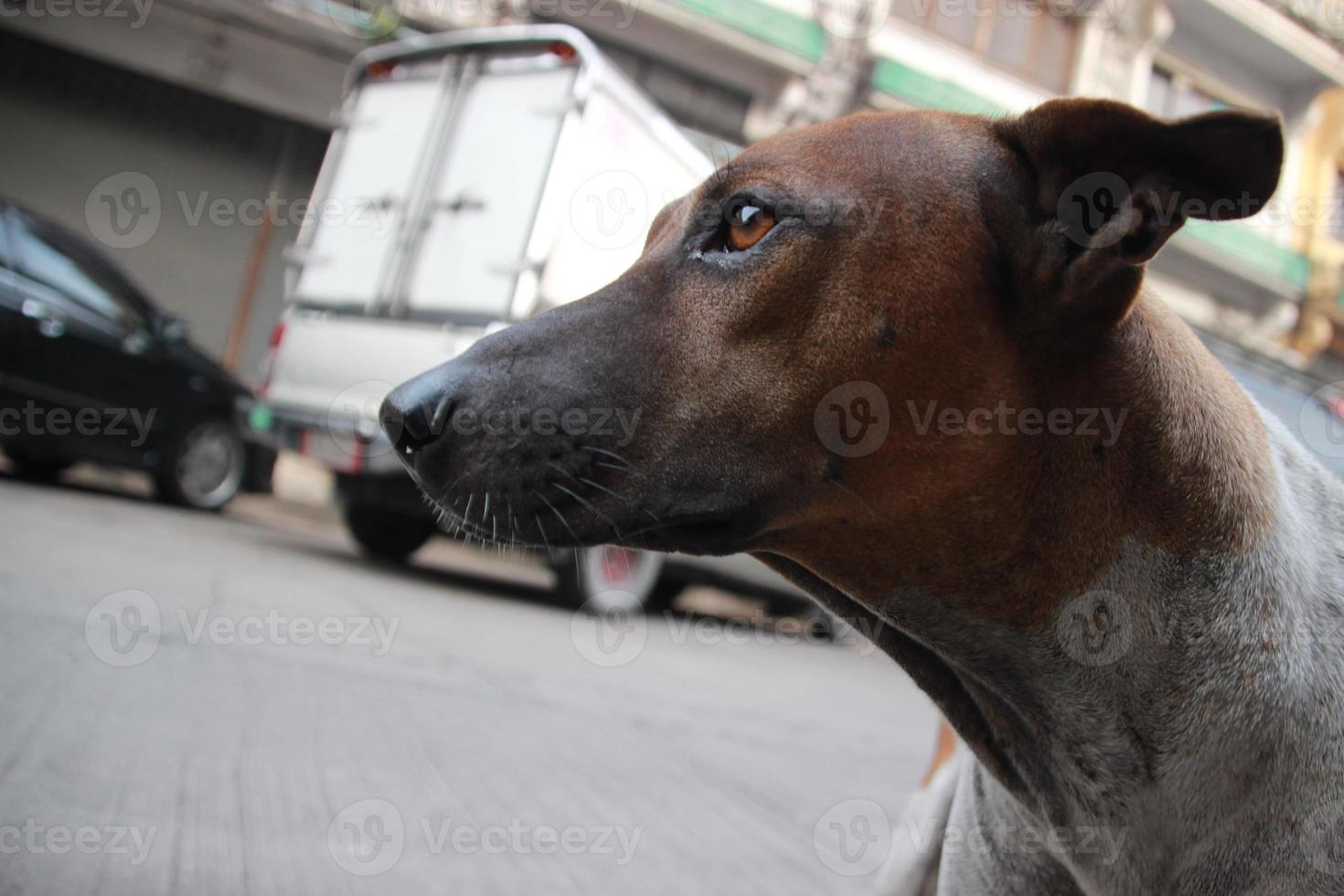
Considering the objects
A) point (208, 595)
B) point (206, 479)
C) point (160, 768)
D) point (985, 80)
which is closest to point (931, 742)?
point (208, 595)

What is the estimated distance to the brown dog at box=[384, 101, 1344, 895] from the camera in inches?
64.4

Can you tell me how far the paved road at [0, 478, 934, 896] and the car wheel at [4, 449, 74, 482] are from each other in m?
1.89

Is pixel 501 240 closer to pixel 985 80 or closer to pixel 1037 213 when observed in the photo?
pixel 1037 213

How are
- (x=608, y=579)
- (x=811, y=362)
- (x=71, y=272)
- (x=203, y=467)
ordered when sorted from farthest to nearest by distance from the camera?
(x=203, y=467)
(x=608, y=579)
(x=71, y=272)
(x=811, y=362)

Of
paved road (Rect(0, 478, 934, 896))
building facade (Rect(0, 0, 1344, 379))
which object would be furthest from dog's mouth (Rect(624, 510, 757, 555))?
building facade (Rect(0, 0, 1344, 379))

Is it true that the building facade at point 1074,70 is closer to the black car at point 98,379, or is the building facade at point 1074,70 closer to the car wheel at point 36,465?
the black car at point 98,379

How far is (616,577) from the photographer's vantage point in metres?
8.60

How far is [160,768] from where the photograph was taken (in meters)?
2.77

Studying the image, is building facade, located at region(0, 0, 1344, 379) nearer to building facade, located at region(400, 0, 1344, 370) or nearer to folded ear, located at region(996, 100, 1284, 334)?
building facade, located at region(400, 0, 1344, 370)

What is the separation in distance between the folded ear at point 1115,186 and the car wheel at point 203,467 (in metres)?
8.81

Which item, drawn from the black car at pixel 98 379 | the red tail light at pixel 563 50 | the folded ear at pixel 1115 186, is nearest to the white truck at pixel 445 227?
the red tail light at pixel 563 50

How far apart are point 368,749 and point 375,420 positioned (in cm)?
411

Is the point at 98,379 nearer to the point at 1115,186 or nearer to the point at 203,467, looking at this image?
the point at 203,467

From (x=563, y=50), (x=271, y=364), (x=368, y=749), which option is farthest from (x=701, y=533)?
(x=271, y=364)
